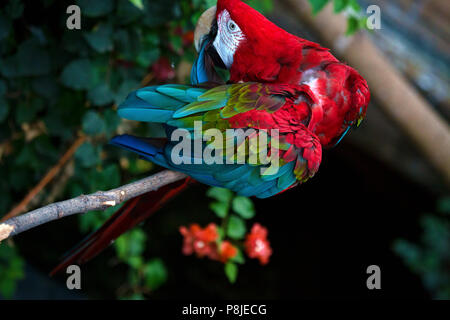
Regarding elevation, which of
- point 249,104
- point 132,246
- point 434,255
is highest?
point 249,104

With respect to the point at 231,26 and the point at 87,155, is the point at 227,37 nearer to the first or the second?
the point at 231,26

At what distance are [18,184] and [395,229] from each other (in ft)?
4.63

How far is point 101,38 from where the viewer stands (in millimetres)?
685

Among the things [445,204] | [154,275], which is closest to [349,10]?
[154,275]

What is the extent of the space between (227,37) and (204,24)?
0.05m

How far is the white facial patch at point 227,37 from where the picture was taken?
557 mm

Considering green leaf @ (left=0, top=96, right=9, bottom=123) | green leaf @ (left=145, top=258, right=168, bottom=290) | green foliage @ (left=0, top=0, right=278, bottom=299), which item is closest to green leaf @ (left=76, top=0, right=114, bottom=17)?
green foliage @ (left=0, top=0, right=278, bottom=299)

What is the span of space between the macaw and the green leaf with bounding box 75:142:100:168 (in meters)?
0.23

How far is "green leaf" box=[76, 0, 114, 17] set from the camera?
2.10 feet

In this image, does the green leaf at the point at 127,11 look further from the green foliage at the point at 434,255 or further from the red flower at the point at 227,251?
the green foliage at the point at 434,255

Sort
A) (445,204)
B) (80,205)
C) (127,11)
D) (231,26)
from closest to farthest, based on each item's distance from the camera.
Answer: (80,205) < (231,26) < (127,11) < (445,204)

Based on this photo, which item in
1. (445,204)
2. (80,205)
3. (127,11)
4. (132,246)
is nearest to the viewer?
(80,205)

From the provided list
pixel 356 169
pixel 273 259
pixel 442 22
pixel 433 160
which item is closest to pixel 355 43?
pixel 433 160

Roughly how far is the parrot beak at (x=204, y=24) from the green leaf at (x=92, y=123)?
0.25 m
